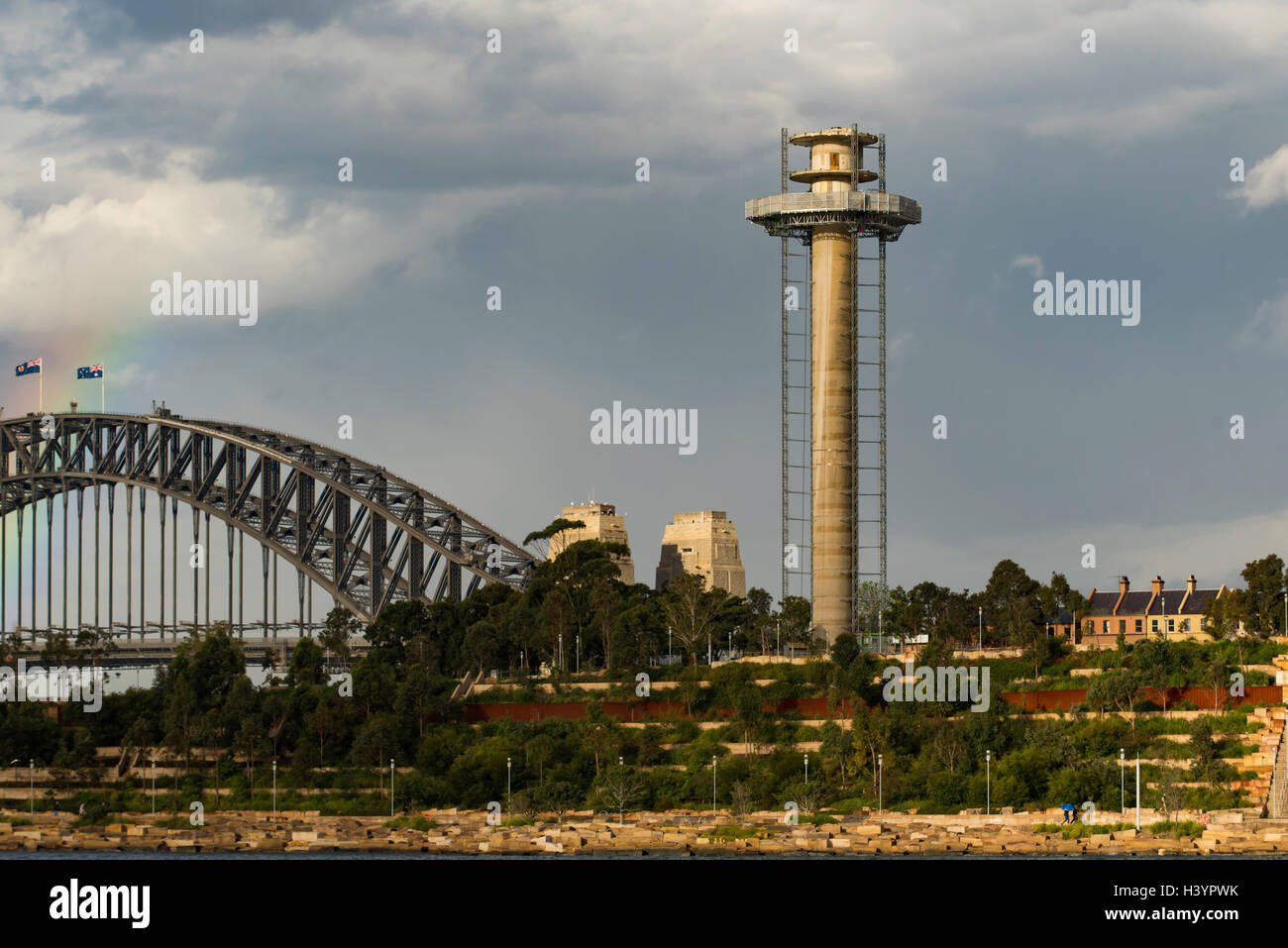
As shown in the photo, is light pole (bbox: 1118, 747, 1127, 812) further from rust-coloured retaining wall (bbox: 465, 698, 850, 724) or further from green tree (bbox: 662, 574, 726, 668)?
green tree (bbox: 662, 574, 726, 668)

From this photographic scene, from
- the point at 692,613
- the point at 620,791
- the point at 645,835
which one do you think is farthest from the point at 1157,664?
the point at 692,613

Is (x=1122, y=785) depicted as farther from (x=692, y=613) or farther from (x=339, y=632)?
(x=339, y=632)

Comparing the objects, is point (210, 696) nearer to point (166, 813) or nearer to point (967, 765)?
point (166, 813)

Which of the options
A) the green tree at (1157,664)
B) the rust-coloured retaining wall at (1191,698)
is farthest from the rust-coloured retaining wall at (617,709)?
the green tree at (1157,664)

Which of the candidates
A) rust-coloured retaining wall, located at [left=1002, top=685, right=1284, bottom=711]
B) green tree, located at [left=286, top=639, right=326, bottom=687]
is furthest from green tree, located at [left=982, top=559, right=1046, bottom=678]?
green tree, located at [left=286, top=639, right=326, bottom=687]
